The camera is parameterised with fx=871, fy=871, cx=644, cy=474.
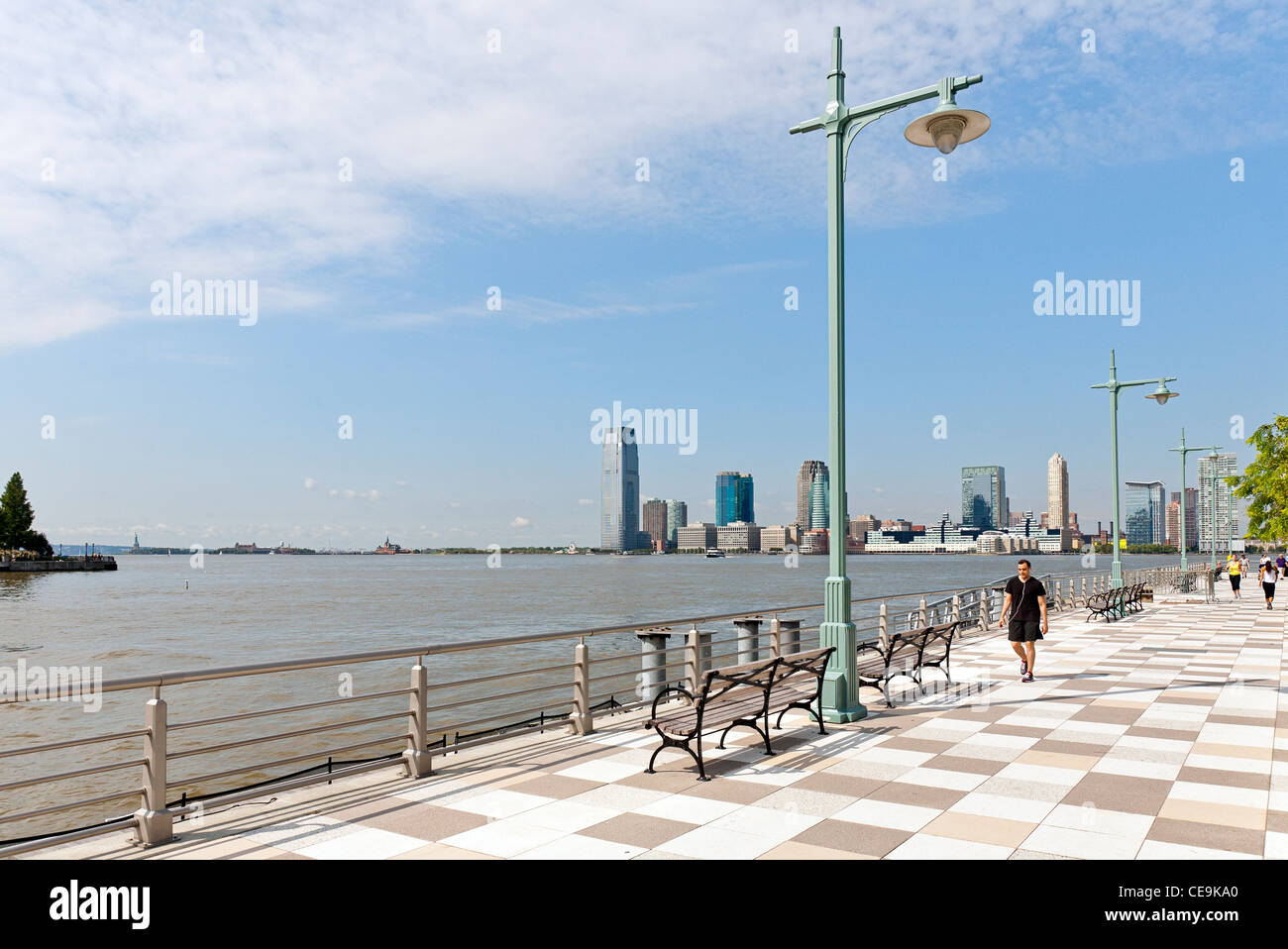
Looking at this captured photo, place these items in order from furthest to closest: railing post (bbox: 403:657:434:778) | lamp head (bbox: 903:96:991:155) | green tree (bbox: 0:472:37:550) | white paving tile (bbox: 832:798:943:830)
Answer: green tree (bbox: 0:472:37:550), lamp head (bbox: 903:96:991:155), railing post (bbox: 403:657:434:778), white paving tile (bbox: 832:798:943:830)

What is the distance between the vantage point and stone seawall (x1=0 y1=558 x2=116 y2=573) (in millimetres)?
137875

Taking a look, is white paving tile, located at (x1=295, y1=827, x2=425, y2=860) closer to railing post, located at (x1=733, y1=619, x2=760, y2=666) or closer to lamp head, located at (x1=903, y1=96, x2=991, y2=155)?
railing post, located at (x1=733, y1=619, x2=760, y2=666)

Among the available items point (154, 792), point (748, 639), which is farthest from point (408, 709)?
point (154, 792)

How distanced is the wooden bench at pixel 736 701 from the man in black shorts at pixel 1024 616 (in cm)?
463

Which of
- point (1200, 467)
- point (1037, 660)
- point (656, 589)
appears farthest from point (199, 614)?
point (1200, 467)

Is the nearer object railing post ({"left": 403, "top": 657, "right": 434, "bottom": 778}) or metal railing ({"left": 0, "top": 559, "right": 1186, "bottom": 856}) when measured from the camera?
metal railing ({"left": 0, "top": 559, "right": 1186, "bottom": 856})

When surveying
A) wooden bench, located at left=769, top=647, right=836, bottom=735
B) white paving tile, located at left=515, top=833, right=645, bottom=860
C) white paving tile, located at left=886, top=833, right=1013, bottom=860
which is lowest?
white paving tile, located at left=886, top=833, right=1013, bottom=860

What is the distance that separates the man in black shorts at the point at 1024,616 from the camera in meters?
12.4

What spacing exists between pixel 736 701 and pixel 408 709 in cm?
527

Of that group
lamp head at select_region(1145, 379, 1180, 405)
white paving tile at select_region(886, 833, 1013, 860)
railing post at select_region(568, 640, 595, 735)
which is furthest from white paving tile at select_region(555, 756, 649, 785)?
lamp head at select_region(1145, 379, 1180, 405)

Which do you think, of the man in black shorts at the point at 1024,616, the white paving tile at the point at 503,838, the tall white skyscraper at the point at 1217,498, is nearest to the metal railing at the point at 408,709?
the white paving tile at the point at 503,838

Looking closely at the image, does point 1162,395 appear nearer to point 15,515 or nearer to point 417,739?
point 417,739

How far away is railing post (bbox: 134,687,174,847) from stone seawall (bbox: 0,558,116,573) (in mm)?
163237
